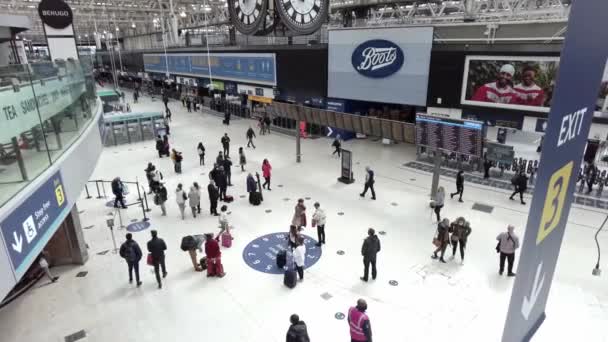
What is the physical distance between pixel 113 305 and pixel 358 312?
5.04 meters

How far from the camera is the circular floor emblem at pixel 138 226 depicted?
10156 millimetres

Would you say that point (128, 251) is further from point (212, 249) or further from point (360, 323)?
point (360, 323)

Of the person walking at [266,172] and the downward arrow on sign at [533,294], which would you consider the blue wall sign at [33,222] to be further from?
the person walking at [266,172]

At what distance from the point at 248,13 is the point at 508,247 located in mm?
10330

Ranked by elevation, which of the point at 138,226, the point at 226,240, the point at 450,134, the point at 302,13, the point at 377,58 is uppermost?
the point at 302,13

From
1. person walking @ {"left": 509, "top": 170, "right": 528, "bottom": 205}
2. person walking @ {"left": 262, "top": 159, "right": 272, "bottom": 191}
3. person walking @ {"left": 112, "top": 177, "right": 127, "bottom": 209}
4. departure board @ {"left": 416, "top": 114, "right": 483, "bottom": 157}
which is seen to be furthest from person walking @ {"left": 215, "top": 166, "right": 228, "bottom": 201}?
person walking @ {"left": 509, "top": 170, "right": 528, "bottom": 205}

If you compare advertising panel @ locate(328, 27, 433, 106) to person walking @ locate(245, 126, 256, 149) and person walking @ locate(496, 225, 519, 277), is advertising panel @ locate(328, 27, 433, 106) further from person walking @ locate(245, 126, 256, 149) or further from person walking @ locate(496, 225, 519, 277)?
person walking @ locate(496, 225, 519, 277)

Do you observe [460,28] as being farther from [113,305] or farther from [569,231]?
[113,305]

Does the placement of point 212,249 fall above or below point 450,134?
below

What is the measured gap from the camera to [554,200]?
1646 mm

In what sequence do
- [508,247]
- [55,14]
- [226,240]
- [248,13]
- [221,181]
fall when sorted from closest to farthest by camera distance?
1. [508,247]
2. [226,240]
3. [221,181]
4. [248,13]
5. [55,14]

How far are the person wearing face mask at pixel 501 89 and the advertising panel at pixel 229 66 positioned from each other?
1226 centimetres

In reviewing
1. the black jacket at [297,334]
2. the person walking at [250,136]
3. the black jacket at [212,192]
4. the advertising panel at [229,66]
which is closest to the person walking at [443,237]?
the black jacket at [297,334]

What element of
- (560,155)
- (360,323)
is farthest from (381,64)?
(560,155)
